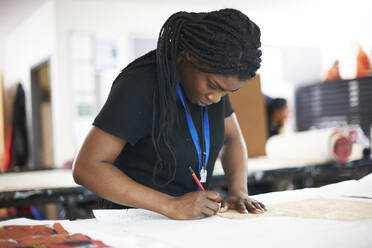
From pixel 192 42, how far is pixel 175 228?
0.43 meters

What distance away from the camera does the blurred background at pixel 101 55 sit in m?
4.48

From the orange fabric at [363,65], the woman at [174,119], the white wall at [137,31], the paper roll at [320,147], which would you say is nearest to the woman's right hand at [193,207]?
the woman at [174,119]

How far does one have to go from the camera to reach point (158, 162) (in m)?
1.06

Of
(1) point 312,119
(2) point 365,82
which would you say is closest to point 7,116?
(1) point 312,119

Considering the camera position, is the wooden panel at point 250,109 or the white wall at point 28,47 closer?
the wooden panel at point 250,109

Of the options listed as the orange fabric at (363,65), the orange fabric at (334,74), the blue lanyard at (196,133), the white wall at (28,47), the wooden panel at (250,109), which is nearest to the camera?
the blue lanyard at (196,133)

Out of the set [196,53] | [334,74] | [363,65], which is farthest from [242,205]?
[334,74]

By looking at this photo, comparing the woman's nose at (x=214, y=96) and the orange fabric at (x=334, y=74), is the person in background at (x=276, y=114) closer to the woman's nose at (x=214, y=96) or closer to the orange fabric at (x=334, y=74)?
the orange fabric at (x=334, y=74)

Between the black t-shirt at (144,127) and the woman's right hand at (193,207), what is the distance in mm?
149

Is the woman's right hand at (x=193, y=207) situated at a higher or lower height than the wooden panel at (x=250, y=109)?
lower

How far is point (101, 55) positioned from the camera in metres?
4.68

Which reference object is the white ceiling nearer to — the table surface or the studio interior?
the studio interior

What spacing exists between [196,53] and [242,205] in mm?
396

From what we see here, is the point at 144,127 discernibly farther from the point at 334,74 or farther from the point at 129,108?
the point at 334,74
